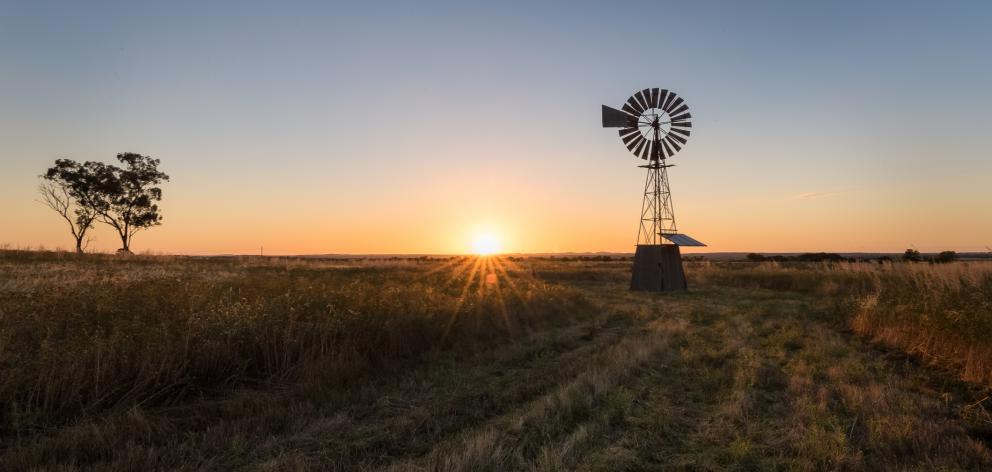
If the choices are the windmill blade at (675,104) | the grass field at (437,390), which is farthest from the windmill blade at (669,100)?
the grass field at (437,390)

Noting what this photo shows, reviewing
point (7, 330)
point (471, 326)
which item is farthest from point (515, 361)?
point (7, 330)

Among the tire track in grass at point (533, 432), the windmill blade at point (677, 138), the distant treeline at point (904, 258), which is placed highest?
the windmill blade at point (677, 138)

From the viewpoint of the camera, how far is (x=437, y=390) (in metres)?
7.74

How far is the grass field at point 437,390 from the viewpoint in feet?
16.6

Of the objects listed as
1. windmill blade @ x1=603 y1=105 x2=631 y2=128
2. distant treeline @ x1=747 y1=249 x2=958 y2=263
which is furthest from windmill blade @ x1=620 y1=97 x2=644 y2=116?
distant treeline @ x1=747 y1=249 x2=958 y2=263

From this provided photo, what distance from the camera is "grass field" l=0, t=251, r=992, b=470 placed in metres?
5.05

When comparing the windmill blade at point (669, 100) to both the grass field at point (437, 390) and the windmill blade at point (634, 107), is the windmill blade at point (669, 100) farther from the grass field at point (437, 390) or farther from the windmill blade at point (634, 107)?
the grass field at point (437, 390)

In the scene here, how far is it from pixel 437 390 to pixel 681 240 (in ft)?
80.2

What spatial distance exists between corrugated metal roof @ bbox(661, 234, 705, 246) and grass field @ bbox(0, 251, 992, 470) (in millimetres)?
16685

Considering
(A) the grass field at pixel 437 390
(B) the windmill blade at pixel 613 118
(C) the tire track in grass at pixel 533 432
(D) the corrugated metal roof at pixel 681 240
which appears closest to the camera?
(C) the tire track in grass at pixel 533 432

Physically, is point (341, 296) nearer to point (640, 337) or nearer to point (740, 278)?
point (640, 337)

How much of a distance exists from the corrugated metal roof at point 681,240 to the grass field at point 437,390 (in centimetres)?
1668

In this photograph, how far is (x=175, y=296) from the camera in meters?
8.84

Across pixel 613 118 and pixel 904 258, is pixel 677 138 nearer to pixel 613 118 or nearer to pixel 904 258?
pixel 613 118
